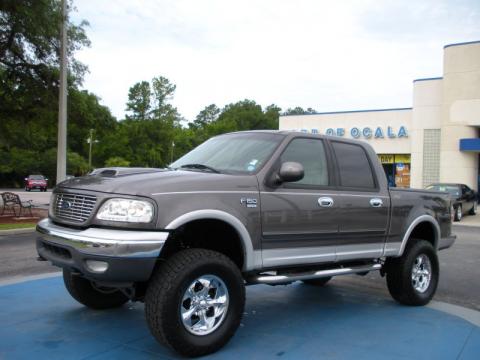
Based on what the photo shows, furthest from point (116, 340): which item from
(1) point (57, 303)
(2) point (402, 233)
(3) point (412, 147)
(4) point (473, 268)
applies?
(3) point (412, 147)

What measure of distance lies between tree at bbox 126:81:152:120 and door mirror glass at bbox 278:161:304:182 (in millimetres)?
82314

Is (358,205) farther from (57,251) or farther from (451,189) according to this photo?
(451,189)

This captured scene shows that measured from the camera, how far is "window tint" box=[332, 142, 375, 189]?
5.75 meters

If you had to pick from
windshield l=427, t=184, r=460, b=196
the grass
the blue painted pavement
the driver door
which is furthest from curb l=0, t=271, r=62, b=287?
windshield l=427, t=184, r=460, b=196

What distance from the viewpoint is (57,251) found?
4.39m

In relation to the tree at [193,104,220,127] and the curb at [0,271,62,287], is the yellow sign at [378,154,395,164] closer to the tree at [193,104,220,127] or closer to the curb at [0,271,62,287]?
the curb at [0,271,62,287]

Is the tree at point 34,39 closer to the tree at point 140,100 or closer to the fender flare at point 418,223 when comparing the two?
the fender flare at point 418,223

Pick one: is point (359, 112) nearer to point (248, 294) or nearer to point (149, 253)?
point (248, 294)

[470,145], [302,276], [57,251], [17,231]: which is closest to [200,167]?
[302,276]

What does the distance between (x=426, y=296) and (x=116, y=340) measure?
383cm

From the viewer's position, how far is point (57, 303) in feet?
19.5

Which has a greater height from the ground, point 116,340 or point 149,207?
point 149,207

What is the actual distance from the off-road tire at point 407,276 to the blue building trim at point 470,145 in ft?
86.3

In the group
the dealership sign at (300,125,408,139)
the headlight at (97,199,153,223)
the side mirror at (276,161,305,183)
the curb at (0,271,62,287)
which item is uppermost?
the dealership sign at (300,125,408,139)
